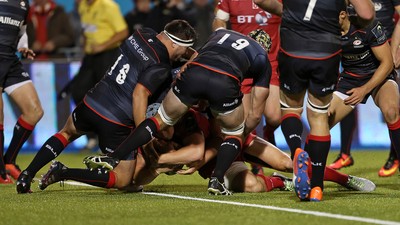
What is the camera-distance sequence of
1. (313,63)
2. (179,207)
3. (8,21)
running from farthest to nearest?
1. (8,21)
2. (313,63)
3. (179,207)

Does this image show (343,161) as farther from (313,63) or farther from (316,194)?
(313,63)

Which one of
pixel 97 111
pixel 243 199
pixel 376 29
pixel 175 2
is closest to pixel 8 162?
pixel 97 111

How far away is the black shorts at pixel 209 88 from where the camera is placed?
874 cm

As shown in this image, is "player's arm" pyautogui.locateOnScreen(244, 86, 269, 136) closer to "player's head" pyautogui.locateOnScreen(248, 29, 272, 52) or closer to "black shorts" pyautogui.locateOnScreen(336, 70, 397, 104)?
"player's head" pyautogui.locateOnScreen(248, 29, 272, 52)

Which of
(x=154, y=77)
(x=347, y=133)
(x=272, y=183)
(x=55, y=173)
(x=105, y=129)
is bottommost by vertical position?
(x=347, y=133)

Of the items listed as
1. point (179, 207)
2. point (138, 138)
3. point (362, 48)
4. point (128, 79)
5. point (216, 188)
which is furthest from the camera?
point (362, 48)

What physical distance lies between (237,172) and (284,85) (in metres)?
1.20

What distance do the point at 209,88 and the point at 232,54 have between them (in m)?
0.40

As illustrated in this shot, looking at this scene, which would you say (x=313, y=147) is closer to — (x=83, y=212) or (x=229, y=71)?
(x=229, y=71)

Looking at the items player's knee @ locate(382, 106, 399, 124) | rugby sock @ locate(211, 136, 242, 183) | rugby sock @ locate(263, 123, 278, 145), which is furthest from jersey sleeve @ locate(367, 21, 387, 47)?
rugby sock @ locate(263, 123, 278, 145)

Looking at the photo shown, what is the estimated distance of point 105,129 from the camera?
9453 mm

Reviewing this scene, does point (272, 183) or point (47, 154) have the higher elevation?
point (47, 154)

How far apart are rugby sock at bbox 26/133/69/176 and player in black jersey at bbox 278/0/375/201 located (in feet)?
7.55

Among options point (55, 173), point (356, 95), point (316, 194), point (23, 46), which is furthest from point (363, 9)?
point (23, 46)
